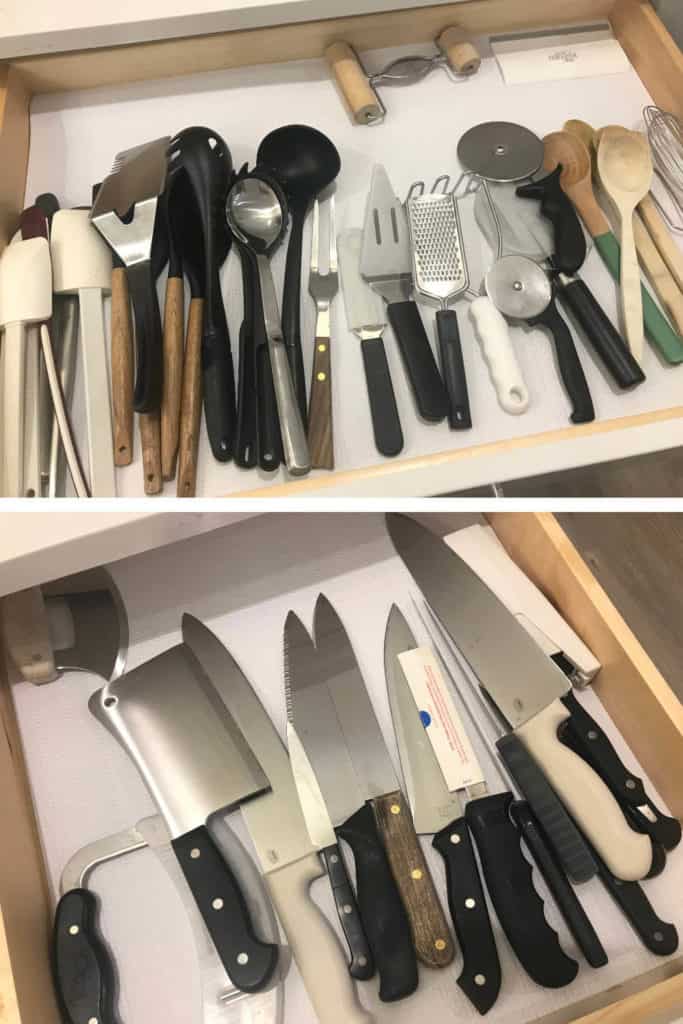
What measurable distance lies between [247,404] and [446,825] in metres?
0.35

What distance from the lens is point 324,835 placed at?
560 mm

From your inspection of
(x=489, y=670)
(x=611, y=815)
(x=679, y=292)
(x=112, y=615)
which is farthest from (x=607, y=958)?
(x=679, y=292)

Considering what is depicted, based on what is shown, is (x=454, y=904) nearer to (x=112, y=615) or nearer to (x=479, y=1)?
(x=112, y=615)

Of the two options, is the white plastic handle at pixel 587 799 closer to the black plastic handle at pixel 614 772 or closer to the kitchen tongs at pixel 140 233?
the black plastic handle at pixel 614 772

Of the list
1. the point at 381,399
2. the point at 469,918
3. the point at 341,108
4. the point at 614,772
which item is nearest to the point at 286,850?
the point at 469,918

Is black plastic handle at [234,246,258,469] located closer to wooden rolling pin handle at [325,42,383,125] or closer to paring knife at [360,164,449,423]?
paring knife at [360,164,449,423]

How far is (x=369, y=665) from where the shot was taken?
0.65 m

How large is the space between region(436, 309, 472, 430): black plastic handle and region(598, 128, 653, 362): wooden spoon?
15 cm

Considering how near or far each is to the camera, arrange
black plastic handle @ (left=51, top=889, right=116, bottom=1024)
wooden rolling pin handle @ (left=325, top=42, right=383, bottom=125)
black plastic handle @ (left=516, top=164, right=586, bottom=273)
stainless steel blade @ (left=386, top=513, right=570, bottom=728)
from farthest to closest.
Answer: wooden rolling pin handle @ (left=325, top=42, right=383, bottom=125)
black plastic handle @ (left=516, top=164, right=586, bottom=273)
stainless steel blade @ (left=386, top=513, right=570, bottom=728)
black plastic handle @ (left=51, top=889, right=116, bottom=1024)

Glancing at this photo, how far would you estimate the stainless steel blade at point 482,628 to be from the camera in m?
0.61

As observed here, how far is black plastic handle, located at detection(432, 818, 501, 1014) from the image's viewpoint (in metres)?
0.51

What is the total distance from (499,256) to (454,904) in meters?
0.54

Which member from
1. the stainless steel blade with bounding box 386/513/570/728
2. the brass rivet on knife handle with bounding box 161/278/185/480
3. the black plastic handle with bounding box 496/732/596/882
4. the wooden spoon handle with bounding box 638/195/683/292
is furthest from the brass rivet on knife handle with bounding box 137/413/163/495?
the wooden spoon handle with bounding box 638/195/683/292

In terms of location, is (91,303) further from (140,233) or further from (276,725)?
(276,725)
